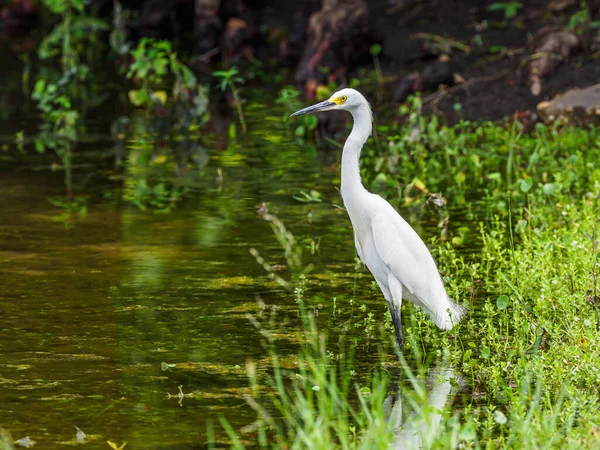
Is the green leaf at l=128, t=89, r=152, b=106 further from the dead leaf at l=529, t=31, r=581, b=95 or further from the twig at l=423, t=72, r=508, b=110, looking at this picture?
the dead leaf at l=529, t=31, r=581, b=95

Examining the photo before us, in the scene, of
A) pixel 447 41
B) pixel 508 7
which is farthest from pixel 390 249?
pixel 508 7

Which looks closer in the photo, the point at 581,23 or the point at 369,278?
the point at 369,278

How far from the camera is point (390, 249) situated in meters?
5.85

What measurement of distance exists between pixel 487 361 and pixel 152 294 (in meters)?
2.16

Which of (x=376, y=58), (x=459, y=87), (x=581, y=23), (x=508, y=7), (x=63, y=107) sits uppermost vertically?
(x=508, y=7)

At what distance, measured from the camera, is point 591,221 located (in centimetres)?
704

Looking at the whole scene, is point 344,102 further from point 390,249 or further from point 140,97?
point 140,97

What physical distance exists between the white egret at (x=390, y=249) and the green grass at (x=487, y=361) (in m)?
0.18

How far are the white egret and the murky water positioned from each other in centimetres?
37

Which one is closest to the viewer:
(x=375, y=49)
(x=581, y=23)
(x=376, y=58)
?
(x=581, y=23)

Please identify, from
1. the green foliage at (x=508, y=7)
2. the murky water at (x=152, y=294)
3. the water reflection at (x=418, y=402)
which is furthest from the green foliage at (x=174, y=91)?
the water reflection at (x=418, y=402)

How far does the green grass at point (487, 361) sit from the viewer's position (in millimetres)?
4273

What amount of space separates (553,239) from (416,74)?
6182 millimetres

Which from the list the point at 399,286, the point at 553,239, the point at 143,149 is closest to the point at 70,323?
the point at 399,286
